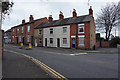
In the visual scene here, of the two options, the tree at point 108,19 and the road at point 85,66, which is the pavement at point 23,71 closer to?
the road at point 85,66

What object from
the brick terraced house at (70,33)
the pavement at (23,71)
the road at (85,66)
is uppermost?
the brick terraced house at (70,33)

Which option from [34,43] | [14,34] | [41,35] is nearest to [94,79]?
[41,35]

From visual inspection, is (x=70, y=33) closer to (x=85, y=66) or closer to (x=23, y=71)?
(x=85, y=66)

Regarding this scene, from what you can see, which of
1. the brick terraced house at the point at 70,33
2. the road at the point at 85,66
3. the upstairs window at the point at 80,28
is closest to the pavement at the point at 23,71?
the road at the point at 85,66

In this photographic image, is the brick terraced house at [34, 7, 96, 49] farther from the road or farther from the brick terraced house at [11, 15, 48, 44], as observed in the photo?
the road

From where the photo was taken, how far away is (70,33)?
2352 cm

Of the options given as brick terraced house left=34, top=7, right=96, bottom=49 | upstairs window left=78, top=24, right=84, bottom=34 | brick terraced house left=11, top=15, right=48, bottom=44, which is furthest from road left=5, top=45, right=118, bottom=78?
brick terraced house left=11, top=15, right=48, bottom=44

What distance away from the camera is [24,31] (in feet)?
113

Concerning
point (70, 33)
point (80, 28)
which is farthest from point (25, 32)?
point (80, 28)

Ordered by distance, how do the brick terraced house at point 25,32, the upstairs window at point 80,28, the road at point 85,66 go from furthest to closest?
the brick terraced house at point 25,32 < the upstairs window at point 80,28 < the road at point 85,66

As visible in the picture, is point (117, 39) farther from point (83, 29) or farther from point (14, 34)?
point (14, 34)

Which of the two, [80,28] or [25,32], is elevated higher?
[25,32]

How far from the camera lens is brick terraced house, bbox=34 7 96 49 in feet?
70.7

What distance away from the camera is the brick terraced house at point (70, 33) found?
70.7ft
